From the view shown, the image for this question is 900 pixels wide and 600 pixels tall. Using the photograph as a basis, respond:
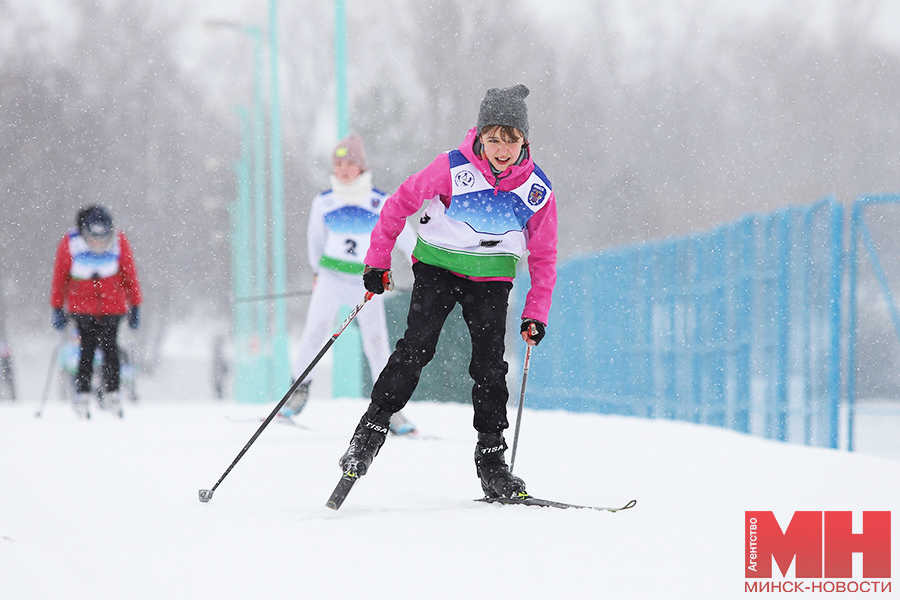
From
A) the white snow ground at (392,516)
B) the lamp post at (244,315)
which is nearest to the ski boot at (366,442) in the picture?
the white snow ground at (392,516)

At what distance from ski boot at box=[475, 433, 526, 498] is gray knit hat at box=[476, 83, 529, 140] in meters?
1.17

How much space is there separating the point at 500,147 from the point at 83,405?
5.96 metres

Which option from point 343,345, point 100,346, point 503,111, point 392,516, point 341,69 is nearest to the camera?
point 392,516


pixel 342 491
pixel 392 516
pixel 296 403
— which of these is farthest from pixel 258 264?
pixel 392 516

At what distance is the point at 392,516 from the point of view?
3.53 meters

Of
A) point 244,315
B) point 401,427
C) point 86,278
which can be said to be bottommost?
point 244,315

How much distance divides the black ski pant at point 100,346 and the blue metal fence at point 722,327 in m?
4.99

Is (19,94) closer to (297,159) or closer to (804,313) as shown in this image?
(297,159)

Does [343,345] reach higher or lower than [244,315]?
higher

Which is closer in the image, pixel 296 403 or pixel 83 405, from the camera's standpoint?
pixel 296 403

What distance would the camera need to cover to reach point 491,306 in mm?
3883

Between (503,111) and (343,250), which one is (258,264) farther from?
(503,111)

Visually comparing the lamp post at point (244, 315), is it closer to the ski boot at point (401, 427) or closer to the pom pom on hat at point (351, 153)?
the pom pom on hat at point (351, 153)

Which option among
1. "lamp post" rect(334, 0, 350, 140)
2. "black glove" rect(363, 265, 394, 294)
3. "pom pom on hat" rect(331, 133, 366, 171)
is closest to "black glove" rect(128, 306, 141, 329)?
"pom pom on hat" rect(331, 133, 366, 171)
